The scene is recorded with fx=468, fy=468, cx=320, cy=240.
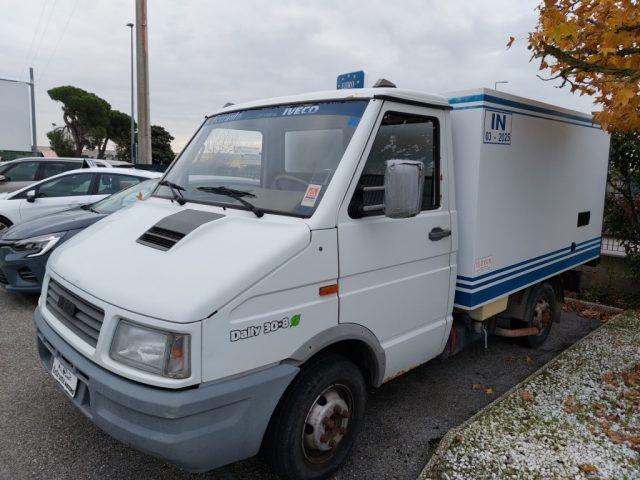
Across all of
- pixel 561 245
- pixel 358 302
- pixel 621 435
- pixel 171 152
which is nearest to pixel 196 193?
pixel 358 302

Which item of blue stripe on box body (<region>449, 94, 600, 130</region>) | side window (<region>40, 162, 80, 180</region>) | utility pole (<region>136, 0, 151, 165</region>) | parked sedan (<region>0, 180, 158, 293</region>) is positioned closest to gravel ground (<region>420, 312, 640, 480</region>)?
blue stripe on box body (<region>449, 94, 600, 130</region>)

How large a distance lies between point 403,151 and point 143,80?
506 inches

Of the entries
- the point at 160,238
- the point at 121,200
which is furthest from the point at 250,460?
the point at 121,200

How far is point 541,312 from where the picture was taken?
4.98 metres

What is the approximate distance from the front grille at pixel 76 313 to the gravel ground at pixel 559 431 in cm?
201

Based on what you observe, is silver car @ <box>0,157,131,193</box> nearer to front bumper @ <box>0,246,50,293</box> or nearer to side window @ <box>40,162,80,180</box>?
side window @ <box>40,162,80,180</box>

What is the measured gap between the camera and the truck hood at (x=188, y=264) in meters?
2.13

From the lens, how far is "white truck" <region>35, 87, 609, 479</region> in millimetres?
2143

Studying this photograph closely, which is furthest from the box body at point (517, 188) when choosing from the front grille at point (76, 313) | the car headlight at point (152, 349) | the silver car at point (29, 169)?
the silver car at point (29, 169)

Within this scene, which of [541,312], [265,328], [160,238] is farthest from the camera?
[541,312]

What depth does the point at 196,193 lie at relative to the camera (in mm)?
3156

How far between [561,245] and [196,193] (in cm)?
373

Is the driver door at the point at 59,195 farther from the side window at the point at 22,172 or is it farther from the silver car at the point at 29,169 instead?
the side window at the point at 22,172

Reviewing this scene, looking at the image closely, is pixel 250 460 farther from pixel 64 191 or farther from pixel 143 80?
pixel 143 80
